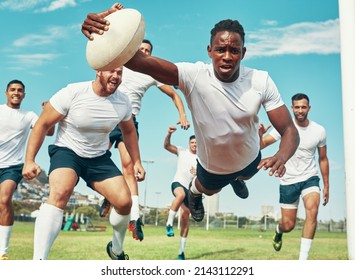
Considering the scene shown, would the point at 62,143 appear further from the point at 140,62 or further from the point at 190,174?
the point at 190,174

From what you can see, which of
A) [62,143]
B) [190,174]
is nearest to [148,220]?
[190,174]

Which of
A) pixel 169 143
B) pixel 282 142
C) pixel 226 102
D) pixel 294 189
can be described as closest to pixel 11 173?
pixel 169 143

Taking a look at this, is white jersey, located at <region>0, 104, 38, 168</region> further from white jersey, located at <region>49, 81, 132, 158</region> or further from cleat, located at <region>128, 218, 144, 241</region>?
cleat, located at <region>128, 218, 144, 241</region>

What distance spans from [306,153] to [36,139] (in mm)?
2321

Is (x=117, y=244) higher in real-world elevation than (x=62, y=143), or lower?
lower

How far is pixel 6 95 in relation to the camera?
13.0 feet

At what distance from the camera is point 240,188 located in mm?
3852

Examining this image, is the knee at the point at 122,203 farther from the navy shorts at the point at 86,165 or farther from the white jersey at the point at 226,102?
the white jersey at the point at 226,102

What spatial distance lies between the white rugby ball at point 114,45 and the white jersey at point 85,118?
0.75m

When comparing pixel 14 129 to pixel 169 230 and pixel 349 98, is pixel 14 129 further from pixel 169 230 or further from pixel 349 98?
pixel 349 98

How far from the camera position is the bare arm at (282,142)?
225 centimetres

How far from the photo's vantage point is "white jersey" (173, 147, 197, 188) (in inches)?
181

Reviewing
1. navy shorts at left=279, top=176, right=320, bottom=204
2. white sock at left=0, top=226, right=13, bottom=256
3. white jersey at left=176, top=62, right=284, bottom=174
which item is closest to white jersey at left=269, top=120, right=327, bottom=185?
navy shorts at left=279, top=176, right=320, bottom=204
